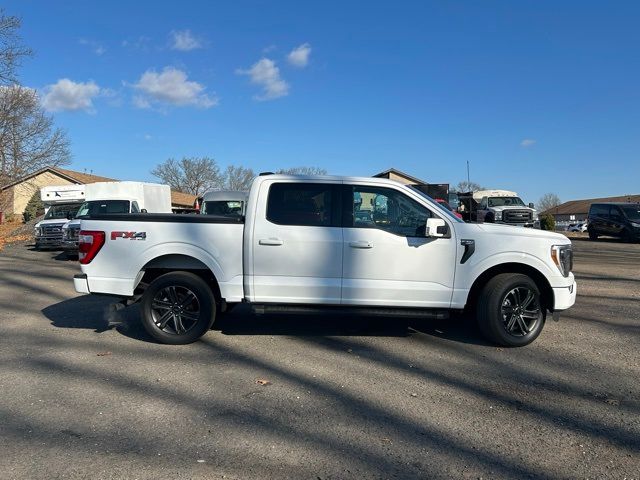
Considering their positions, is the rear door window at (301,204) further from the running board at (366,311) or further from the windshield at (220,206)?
the windshield at (220,206)

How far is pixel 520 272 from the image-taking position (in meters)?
6.10

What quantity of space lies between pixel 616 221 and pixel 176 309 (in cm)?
2454

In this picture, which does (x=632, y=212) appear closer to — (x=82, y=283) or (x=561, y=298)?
(x=561, y=298)

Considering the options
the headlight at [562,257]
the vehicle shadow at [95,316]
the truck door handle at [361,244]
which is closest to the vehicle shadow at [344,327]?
the truck door handle at [361,244]

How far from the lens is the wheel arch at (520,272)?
19.7 feet

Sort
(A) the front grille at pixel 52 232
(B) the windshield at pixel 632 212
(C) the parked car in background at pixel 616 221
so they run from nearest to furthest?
(A) the front grille at pixel 52 232, (C) the parked car in background at pixel 616 221, (B) the windshield at pixel 632 212

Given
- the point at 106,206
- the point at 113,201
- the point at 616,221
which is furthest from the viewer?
the point at 616,221

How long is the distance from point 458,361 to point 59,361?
14.3 feet

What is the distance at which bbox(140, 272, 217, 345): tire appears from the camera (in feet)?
19.8

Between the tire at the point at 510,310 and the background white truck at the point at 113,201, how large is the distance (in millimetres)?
13282

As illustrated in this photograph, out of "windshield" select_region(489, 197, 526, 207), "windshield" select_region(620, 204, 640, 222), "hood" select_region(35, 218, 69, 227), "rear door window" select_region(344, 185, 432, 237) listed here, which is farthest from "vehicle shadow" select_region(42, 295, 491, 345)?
"windshield" select_region(620, 204, 640, 222)

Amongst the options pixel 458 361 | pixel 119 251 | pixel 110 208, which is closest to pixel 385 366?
pixel 458 361

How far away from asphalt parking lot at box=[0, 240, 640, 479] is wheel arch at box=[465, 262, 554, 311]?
1.78 feet

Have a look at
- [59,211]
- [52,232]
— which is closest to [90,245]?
[52,232]
